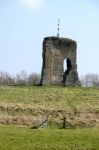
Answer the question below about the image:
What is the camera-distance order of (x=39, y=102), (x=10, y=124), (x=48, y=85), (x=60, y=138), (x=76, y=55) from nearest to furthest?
1. (x=60, y=138)
2. (x=10, y=124)
3. (x=39, y=102)
4. (x=48, y=85)
5. (x=76, y=55)

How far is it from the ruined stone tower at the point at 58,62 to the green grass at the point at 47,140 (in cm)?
2025

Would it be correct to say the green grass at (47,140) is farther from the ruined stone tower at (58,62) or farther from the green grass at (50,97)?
the ruined stone tower at (58,62)

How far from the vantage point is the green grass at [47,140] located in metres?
18.0

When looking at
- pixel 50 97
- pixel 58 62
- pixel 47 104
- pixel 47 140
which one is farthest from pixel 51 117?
pixel 58 62

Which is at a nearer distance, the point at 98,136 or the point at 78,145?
the point at 78,145

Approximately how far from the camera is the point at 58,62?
43.8m

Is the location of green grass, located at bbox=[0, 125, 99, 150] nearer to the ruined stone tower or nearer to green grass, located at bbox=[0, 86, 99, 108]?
green grass, located at bbox=[0, 86, 99, 108]

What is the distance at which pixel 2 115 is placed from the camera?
27.7 m

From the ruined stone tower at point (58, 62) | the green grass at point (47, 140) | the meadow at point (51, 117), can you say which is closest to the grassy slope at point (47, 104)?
the meadow at point (51, 117)

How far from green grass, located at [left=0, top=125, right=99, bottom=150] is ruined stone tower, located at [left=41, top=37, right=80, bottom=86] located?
20.2 metres

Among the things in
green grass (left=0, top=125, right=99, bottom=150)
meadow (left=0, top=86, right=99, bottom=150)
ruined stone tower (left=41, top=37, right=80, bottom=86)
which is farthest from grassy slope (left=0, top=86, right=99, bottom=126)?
ruined stone tower (left=41, top=37, right=80, bottom=86)

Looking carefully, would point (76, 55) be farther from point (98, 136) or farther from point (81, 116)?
point (98, 136)

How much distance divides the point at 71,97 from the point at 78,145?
15535 mm

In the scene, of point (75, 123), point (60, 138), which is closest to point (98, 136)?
point (60, 138)
